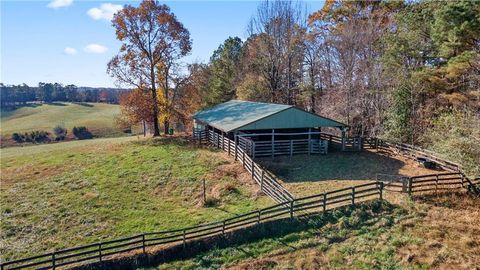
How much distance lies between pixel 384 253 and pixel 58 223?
13.7 metres

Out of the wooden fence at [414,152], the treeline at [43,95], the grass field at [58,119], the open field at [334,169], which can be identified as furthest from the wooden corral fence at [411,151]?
the treeline at [43,95]

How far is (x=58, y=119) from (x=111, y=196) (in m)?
68.7

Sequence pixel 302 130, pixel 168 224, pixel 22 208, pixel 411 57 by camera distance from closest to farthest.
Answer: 1. pixel 168 224
2. pixel 22 208
3. pixel 302 130
4. pixel 411 57

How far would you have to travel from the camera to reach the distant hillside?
218ft

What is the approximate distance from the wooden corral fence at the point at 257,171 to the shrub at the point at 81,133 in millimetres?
45822

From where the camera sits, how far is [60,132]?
6322cm

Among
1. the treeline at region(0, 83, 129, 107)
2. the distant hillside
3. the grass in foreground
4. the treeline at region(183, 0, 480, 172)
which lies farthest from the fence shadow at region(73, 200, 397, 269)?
the treeline at region(0, 83, 129, 107)

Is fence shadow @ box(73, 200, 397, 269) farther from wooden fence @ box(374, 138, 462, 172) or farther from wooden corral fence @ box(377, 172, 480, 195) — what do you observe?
wooden fence @ box(374, 138, 462, 172)

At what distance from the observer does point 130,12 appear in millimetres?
30375

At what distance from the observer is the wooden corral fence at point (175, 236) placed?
11180 mm

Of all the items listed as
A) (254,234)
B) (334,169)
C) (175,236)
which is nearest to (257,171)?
(334,169)

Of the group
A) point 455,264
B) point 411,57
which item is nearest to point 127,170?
point 455,264

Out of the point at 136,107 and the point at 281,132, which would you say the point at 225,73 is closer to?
the point at 136,107

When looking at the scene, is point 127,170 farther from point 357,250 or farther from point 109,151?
point 357,250
